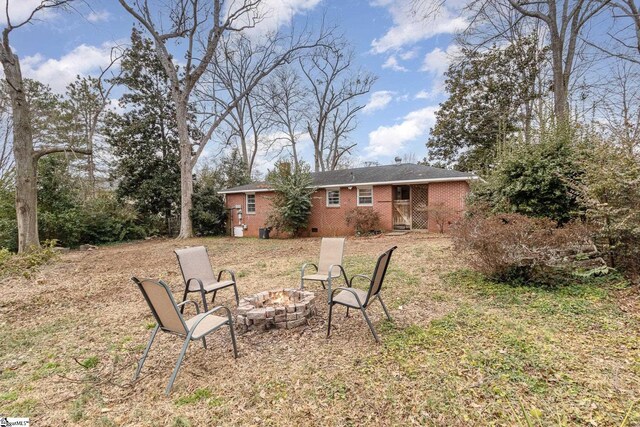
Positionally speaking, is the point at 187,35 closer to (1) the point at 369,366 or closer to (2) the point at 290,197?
(2) the point at 290,197

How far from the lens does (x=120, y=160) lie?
17.0 metres

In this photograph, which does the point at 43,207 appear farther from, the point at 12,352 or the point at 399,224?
the point at 399,224

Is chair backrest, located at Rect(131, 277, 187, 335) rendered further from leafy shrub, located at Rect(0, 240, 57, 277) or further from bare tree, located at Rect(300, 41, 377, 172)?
bare tree, located at Rect(300, 41, 377, 172)

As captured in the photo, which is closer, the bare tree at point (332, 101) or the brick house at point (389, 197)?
the brick house at point (389, 197)

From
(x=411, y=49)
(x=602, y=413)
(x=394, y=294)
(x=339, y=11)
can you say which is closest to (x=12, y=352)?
(x=394, y=294)

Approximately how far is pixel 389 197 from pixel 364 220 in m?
1.67

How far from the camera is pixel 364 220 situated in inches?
556

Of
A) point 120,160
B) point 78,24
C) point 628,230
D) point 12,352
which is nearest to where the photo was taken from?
point 12,352

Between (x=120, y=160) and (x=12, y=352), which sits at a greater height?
(x=120, y=160)

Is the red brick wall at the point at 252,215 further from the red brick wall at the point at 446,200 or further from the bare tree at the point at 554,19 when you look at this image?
the bare tree at the point at 554,19

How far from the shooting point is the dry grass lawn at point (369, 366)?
7.54ft

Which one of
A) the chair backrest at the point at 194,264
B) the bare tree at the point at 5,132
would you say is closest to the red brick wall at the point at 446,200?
the chair backrest at the point at 194,264

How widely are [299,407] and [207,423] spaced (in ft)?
2.29

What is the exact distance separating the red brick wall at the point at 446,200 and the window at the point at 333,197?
4.51 m
